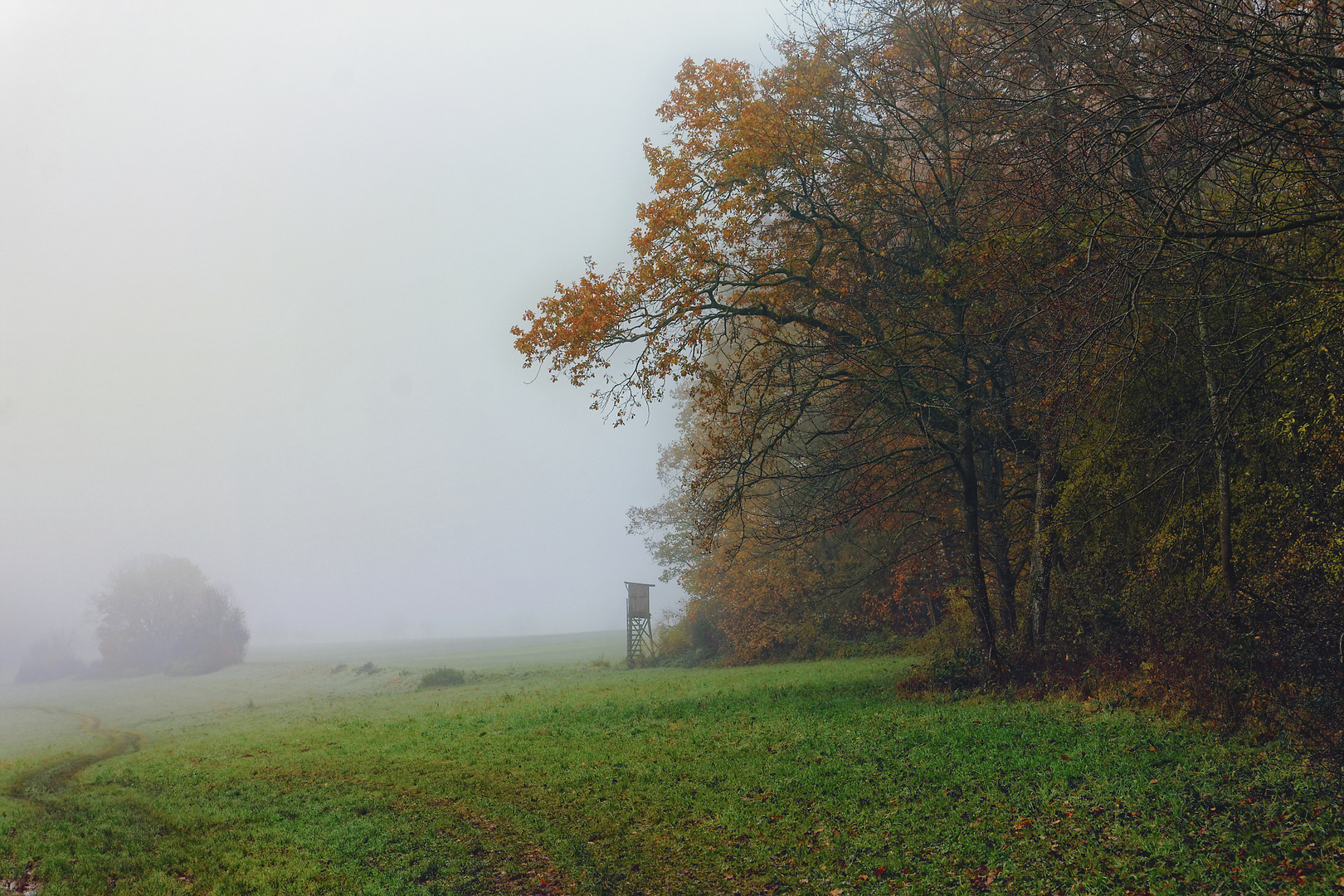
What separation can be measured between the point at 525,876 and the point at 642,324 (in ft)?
32.6

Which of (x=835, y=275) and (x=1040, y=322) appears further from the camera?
(x=835, y=275)

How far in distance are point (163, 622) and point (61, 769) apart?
187 ft

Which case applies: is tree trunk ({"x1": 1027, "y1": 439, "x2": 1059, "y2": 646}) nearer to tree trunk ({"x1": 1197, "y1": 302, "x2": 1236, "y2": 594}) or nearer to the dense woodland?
the dense woodland

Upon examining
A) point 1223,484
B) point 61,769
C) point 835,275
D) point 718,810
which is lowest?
point 61,769

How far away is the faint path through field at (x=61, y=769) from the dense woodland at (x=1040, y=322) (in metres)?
13.0

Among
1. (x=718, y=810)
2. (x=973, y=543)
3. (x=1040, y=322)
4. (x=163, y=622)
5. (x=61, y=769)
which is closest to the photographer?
(x=718, y=810)

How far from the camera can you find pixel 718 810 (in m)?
9.81

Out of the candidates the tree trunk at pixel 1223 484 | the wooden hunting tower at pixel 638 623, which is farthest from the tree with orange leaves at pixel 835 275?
the wooden hunting tower at pixel 638 623

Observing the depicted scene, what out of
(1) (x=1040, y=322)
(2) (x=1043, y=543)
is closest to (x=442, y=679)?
(2) (x=1043, y=543)

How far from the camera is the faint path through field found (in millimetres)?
13492

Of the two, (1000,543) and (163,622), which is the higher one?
(1000,543)

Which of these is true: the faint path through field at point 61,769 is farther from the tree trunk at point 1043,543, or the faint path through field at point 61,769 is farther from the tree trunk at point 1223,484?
the tree trunk at point 1223,484

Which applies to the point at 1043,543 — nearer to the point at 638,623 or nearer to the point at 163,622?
the point at 638,623

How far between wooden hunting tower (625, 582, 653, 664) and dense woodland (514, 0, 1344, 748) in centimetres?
2445
